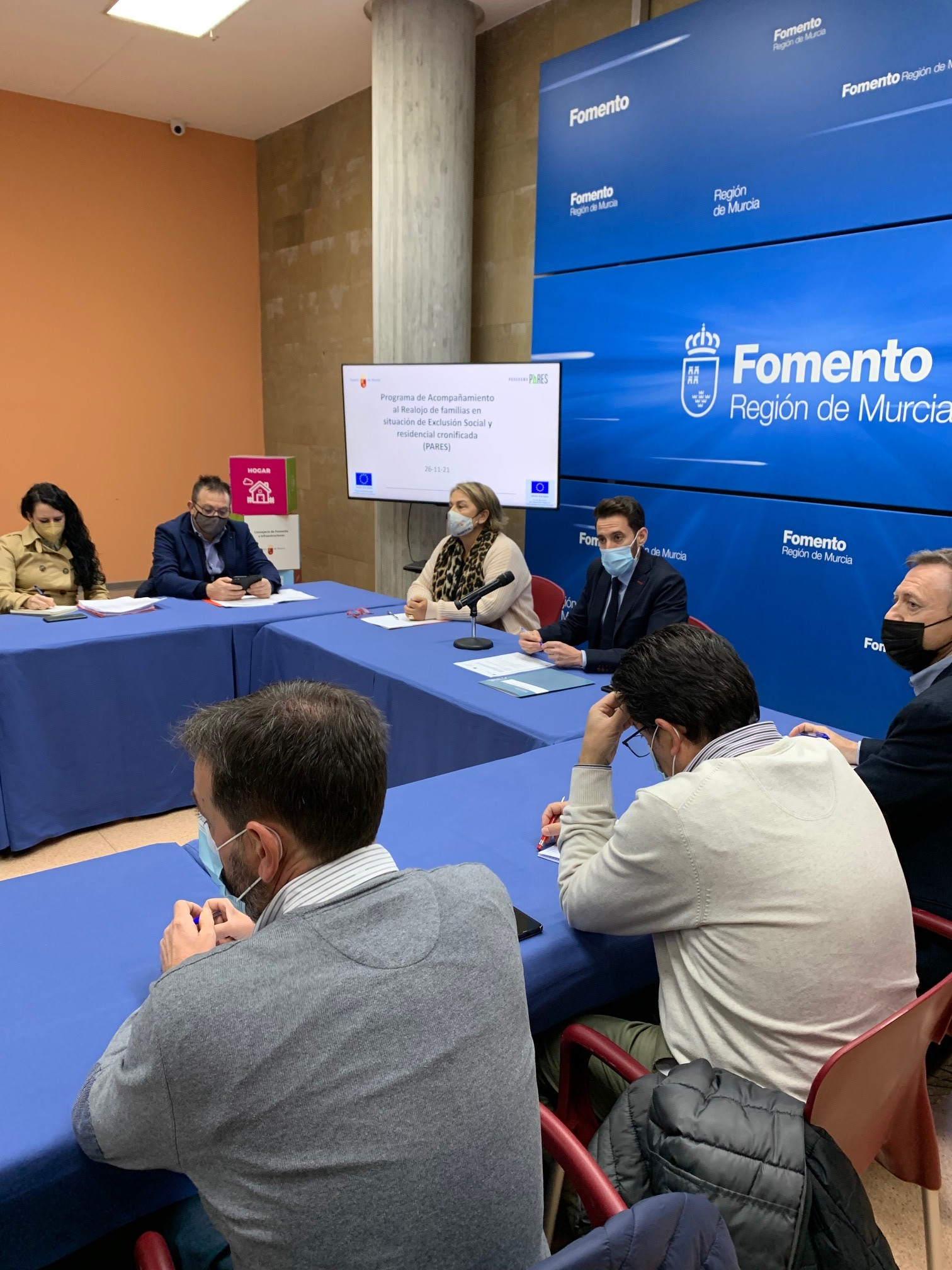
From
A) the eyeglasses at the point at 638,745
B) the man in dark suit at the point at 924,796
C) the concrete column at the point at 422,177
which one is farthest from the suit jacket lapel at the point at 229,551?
the man in dark suit at the point at 924,796

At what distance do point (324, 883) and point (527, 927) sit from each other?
1.83ft

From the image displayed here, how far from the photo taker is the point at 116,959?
1.25 meters

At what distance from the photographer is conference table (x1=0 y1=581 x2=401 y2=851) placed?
2.94 m

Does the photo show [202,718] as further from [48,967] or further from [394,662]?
[394,662]

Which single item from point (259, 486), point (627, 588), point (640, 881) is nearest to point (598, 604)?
point (627, 588)

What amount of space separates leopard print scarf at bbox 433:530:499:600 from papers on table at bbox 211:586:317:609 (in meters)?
0.58

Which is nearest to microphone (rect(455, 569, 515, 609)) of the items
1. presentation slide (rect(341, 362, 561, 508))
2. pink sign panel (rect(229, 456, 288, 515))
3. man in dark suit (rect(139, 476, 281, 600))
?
man in dark suit (rect(139, 476, 281, 600))

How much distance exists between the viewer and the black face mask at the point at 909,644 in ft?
6.27

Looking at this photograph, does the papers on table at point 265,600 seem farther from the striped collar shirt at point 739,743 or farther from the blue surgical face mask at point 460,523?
the striped collar shirt at point 739,743

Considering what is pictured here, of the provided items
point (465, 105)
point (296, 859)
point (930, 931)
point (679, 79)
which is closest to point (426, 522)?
point (465, 105)

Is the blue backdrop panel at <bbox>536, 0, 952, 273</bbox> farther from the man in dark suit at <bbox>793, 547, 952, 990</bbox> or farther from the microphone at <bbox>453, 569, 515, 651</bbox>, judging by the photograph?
the man in dark suit at <bbox>793, 547, 952, 990</bbox>

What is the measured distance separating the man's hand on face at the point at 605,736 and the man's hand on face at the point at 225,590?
2508 mm

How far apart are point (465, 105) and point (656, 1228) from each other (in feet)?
17.5

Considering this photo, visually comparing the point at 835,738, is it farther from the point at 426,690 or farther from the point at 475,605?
the point at 475,605
